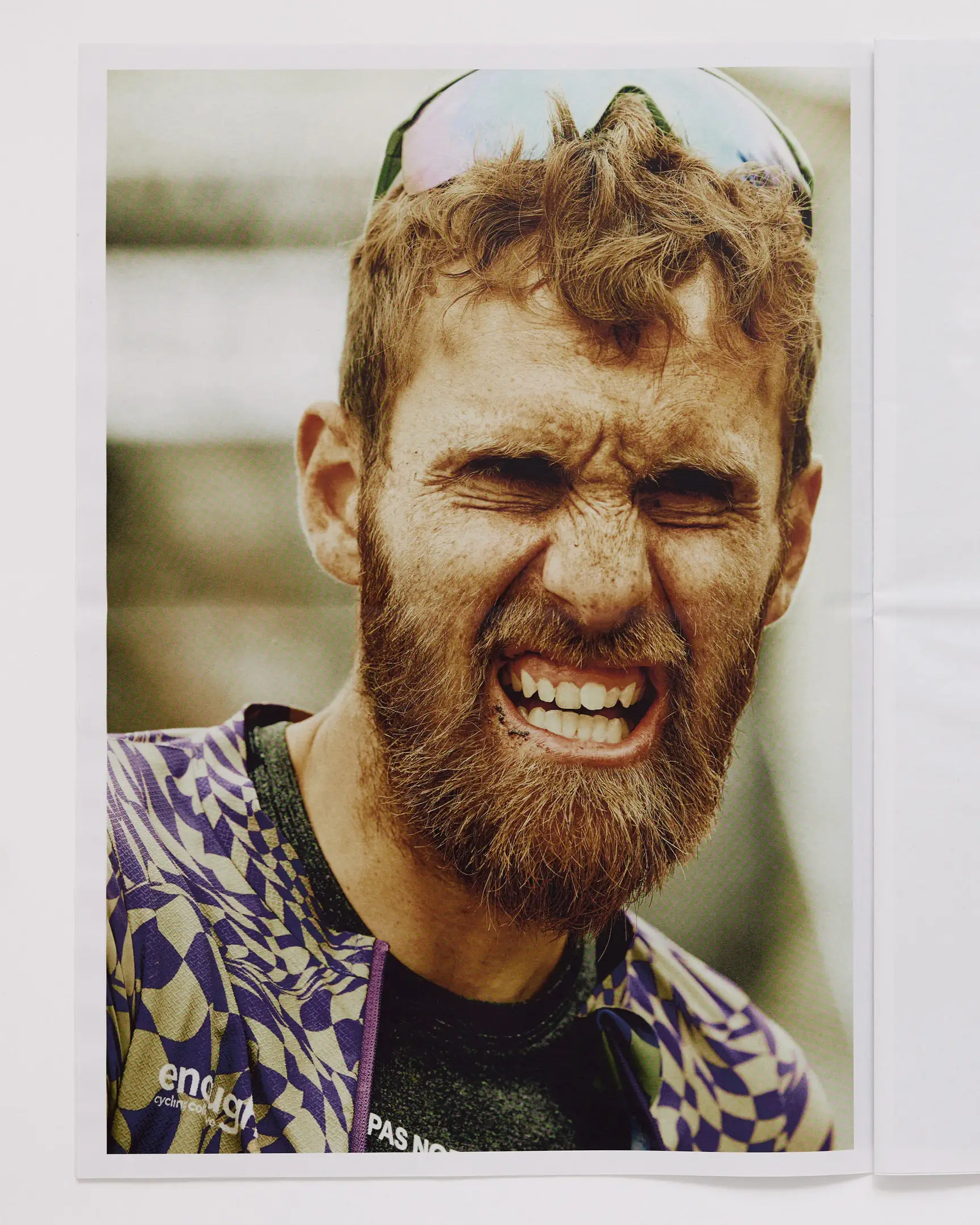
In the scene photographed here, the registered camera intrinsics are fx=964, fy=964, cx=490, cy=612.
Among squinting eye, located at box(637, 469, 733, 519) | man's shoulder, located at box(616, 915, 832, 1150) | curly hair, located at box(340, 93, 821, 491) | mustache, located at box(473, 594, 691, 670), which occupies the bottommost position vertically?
man's shoulder, located at box(616, 915, 832, 1150)

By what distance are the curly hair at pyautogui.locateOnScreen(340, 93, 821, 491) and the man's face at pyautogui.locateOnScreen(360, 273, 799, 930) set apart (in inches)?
1.0

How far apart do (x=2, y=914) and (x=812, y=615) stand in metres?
0.85

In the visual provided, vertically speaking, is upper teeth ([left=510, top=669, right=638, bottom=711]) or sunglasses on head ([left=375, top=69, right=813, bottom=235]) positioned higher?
sunglasses on head ([left=375, top=69, right=813, bottom=235])

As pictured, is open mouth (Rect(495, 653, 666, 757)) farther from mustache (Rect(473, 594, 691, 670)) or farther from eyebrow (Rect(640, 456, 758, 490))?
eyebrow (Rect(640, 456, 758, 490))

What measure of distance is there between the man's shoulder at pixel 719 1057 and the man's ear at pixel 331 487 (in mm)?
460

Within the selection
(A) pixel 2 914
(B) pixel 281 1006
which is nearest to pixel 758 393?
(B) pixel 281 1006

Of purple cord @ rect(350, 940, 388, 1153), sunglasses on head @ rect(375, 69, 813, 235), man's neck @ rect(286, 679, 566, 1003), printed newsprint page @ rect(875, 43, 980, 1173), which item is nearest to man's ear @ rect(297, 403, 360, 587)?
man's neck @ rect(286, 679, 566, 1003)

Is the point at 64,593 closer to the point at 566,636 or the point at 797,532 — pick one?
the point at 566,636

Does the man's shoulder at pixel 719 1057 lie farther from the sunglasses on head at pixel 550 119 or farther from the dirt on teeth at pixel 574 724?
the sunglasses on head at pixel 550 119

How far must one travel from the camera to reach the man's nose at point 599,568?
35.4 inches

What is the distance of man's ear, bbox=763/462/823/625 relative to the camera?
0.95 m

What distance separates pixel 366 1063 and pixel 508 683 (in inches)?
15.1

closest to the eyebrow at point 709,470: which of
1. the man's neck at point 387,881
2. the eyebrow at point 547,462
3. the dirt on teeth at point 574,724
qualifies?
the eyebrow at point 547,462

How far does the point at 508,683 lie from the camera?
3.02 feet
